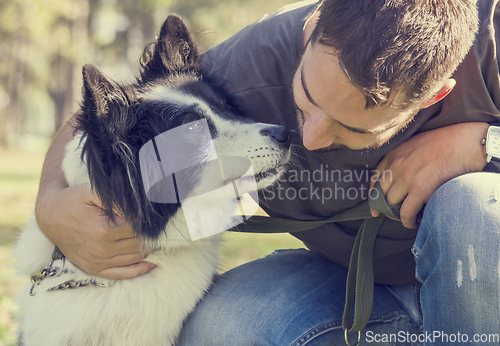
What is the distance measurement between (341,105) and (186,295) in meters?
0.99

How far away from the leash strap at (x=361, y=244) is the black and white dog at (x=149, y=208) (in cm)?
26

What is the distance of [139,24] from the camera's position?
1298 centimetres

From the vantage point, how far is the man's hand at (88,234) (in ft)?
4.84

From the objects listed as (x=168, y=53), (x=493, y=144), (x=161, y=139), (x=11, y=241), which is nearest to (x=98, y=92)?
(x=161, y=139)

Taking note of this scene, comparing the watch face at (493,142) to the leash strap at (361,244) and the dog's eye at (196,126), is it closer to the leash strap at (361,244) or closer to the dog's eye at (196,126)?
the leash strap at (361,244)

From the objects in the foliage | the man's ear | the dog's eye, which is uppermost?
the foliage

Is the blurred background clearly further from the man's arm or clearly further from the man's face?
the man's face

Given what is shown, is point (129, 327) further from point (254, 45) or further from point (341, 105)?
point (254, 45)

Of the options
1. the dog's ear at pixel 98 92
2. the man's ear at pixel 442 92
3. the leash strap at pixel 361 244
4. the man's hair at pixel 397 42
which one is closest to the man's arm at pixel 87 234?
the dog's ear at pixel 98 92

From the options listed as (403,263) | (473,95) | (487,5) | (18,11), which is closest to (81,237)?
(403,263)

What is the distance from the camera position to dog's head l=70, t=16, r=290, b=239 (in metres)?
1.39

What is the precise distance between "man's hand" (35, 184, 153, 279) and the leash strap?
2.00 feet

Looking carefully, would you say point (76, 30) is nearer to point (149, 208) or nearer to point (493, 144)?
point (149, 208)

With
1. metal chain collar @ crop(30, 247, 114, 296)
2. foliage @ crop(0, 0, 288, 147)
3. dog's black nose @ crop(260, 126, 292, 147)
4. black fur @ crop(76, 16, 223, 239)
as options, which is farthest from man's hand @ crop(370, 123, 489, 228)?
foliage @ crop(0, 0, 288, 147)
